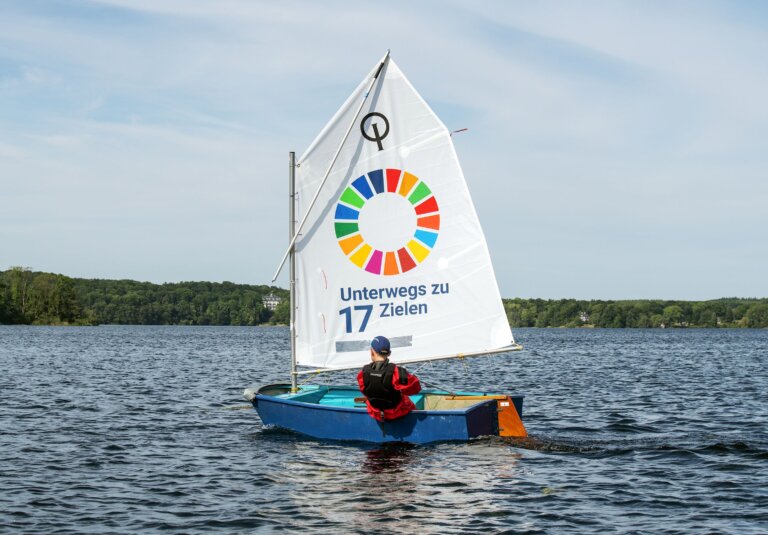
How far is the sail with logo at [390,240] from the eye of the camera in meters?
21.5

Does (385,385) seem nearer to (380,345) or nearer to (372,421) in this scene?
(380,345)

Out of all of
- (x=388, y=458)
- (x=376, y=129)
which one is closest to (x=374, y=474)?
(x=388, y=458)

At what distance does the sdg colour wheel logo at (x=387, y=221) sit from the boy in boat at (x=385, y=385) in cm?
247

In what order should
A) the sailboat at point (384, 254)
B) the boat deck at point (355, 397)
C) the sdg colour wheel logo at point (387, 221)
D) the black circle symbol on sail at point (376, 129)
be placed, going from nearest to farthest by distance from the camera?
the sailboat at point (384, 254) < the black circle symbol on sail at point (376, 129) < the sdg colour wheel logo at point (387, 221) < the boat deck at point (355, 397)

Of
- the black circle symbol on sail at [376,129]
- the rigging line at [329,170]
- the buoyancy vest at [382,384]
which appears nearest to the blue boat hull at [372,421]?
the buoyancy vest at [382,384]

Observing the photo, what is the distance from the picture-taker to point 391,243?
72.3 ft

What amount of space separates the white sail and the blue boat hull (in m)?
1.41

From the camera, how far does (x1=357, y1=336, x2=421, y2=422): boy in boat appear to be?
19734mm

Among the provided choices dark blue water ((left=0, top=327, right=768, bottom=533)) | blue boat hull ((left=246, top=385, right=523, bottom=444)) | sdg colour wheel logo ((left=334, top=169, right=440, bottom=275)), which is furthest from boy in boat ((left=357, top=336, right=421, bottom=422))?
sdg colour wheel logo ((left=334, top=169, right=440, bottom=275))

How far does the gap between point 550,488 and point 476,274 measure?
244 inches

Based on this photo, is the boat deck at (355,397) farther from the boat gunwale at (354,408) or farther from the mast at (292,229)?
the mast at (292,229)

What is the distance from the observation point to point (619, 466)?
63.0 feet

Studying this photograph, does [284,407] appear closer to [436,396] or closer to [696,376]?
[436,396]

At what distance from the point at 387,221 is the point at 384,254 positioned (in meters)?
0.81
